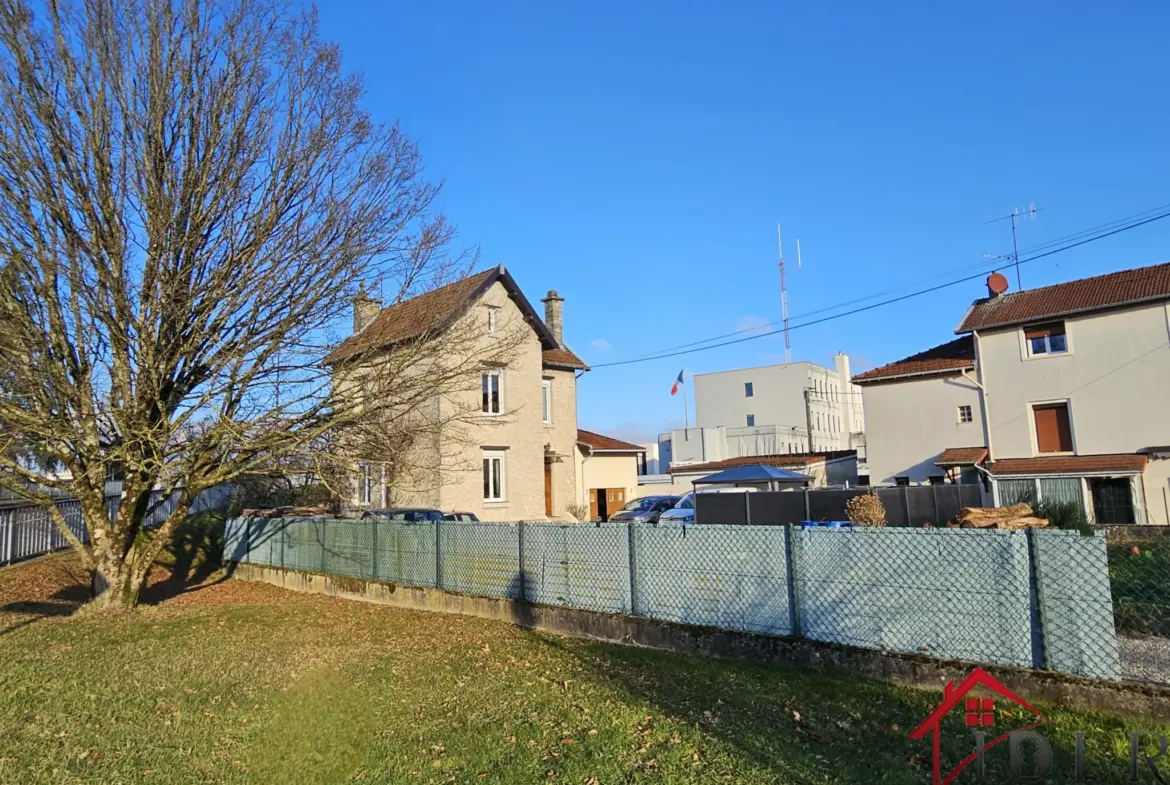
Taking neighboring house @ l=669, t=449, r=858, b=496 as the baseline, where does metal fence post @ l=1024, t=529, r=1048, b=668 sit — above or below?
below

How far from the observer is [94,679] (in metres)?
7.60

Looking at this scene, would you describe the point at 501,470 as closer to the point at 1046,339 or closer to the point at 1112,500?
the point at 1112,500

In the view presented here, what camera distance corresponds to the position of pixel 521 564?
1058cm

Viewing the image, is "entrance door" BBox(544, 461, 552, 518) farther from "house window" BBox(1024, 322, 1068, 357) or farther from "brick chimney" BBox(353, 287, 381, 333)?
"house window" BBox(1024, 322, 1068, 357)

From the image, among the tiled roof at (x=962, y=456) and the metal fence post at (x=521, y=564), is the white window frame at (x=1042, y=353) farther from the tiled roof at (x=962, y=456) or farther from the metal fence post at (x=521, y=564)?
the metal fence post at (x=521, y=564)

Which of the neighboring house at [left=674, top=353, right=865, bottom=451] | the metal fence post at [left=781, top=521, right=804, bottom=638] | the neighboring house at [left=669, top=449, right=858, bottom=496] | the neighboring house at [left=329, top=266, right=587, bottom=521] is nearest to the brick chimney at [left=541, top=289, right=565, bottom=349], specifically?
the neighboring house at [left=329, top=266, right=587, bottom=521]

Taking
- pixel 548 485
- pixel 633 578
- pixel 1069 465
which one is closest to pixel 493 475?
pixel 548 485

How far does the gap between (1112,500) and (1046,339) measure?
244 inches

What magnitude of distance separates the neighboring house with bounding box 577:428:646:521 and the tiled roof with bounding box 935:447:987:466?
39.0 feet

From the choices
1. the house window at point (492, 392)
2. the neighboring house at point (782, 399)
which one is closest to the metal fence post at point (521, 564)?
the house window at point (492, 392)

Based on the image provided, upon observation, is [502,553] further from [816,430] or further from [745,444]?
[816,430]

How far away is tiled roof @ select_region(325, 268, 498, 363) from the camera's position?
12289 millimetres

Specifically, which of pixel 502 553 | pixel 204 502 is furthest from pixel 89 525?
pixel 204 502

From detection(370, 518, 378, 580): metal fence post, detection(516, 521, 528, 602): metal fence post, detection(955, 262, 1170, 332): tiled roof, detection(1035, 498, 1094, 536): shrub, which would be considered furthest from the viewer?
detection(955, 262, 1170, 332): tiled roof
